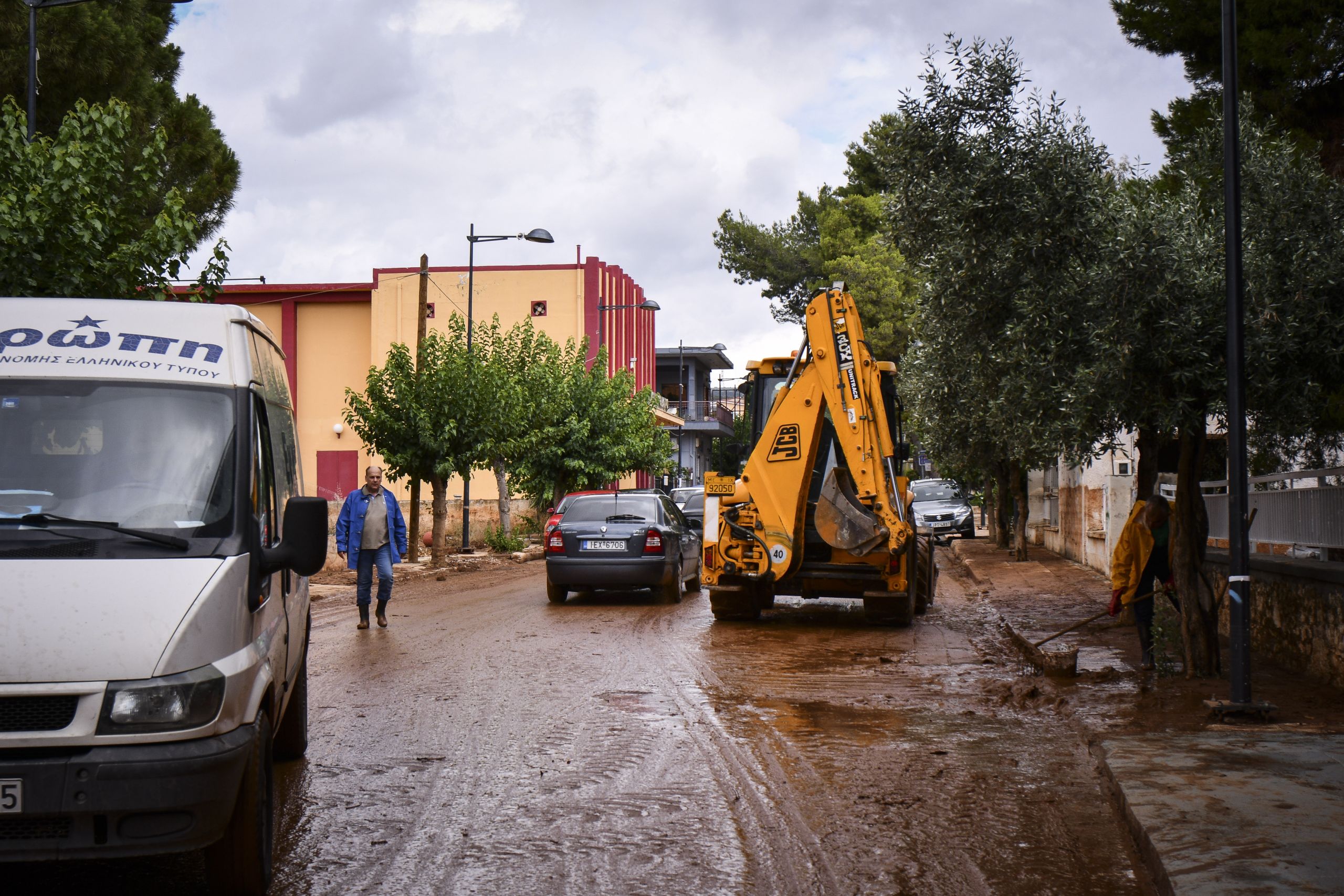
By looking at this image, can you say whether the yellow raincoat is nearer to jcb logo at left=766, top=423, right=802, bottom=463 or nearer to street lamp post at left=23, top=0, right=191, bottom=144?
jcb logo at left=766, top=423, right=802, bottom=463

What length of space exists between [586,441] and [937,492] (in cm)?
1118

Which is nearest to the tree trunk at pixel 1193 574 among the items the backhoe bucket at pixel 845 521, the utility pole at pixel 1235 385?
the utility pole at pixel 1235 385

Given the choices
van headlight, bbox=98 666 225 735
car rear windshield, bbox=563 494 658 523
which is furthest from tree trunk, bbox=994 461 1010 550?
van headlight, bbox=98 666 225 735

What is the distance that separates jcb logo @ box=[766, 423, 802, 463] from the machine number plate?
26.4 inches

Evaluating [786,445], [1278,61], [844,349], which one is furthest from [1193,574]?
[1278,61]

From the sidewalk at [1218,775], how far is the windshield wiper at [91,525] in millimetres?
3971

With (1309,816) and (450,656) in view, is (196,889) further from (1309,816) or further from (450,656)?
(450,656)

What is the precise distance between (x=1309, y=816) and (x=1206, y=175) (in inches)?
270

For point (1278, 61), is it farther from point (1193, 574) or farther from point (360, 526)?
point (360, 526)

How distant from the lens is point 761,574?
14.0 metres

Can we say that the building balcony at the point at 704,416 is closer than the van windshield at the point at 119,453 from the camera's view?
No

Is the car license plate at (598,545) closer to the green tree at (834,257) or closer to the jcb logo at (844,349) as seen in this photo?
the jcb logo at (844,349)

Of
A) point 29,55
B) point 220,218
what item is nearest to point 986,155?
point 29,55

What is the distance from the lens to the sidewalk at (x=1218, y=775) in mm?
4895
